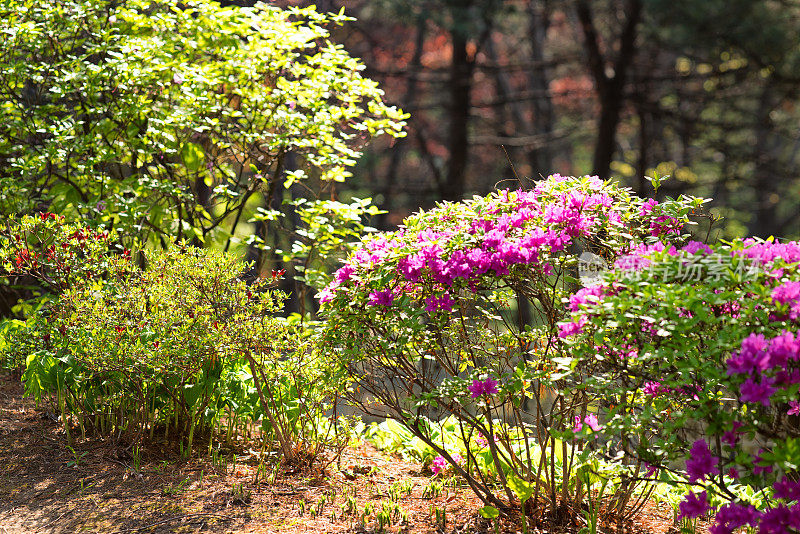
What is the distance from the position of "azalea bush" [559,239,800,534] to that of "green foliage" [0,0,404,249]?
2766 mm

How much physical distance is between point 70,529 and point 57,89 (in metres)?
2.67

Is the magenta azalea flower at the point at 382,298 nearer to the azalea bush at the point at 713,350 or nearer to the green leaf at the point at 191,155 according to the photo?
Result: the azalea bush at the point at 713,350

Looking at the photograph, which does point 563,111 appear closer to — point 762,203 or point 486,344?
point 762,203

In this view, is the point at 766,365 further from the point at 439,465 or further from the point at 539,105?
the point at 539,105

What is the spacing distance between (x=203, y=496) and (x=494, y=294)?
65.4 inches

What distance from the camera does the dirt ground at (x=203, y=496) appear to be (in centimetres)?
318

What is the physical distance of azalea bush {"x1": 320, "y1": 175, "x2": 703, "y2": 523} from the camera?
291 centimetres

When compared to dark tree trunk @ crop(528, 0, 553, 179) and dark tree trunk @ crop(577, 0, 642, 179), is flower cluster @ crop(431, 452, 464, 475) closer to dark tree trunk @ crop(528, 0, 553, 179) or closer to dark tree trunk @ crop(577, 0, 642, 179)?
dark tree trunk @ crop(577, 0, 642, 179)

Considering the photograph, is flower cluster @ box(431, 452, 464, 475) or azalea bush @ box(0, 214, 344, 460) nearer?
azalea bush @ box(0, 214, 344, 460)

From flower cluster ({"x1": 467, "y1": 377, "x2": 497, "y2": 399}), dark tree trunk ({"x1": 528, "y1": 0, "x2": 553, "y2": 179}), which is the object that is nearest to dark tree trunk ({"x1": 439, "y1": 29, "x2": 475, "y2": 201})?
dark tree trunk ({"x1": 528, "y1": 0, "x2": 553, "y2": 179})

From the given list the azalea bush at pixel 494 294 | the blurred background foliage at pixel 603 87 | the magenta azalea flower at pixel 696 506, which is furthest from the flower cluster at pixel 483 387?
the blurred background foliage at pixel 603 87

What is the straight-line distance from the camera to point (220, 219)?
520 centimetres

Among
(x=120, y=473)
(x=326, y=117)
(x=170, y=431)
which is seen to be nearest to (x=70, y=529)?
(x=120, y=473)

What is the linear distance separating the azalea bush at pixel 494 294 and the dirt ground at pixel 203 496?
0.36 meters
